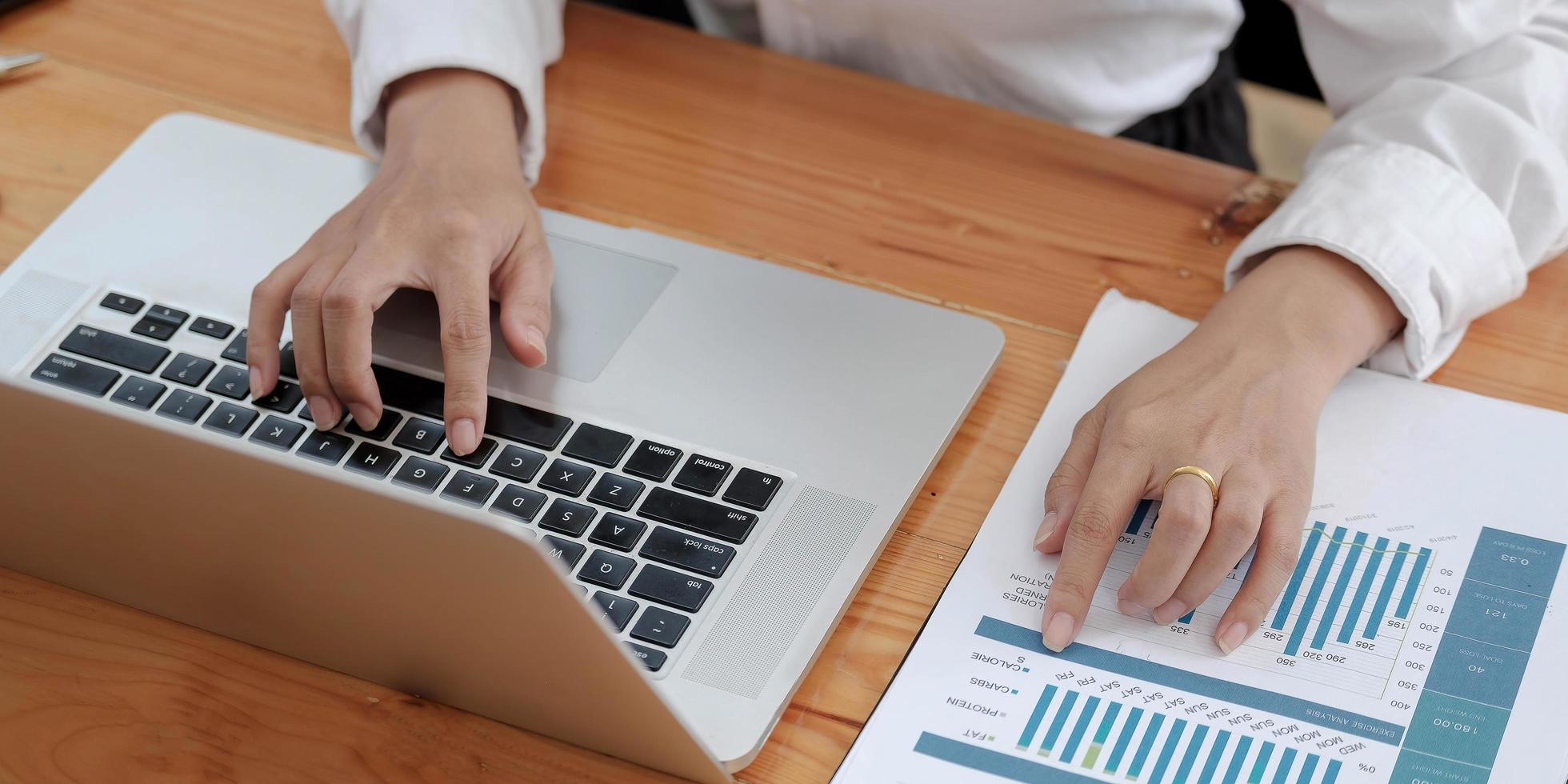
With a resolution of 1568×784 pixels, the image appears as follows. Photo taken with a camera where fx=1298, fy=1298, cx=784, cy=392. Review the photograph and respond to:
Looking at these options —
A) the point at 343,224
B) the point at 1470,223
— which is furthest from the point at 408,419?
the point at 1470,223

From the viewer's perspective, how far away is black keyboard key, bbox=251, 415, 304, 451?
0.56m

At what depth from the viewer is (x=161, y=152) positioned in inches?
28.8

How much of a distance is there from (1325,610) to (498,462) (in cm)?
34

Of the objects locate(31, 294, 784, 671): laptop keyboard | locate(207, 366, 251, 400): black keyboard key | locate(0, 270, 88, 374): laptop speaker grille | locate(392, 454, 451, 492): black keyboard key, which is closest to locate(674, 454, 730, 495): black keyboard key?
locate(31, 294, 784, 671): laptop keyboard

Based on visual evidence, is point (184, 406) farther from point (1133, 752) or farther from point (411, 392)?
point (1133, 752)

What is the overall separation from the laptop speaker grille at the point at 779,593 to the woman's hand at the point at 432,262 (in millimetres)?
141

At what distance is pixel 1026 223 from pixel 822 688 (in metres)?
0.32

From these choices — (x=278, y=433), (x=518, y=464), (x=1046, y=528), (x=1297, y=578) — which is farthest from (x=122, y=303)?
(x=1297, y=578)

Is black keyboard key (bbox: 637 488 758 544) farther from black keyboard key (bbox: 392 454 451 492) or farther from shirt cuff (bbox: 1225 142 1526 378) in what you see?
shirt cuff (bbox: 1225 142 1526 378)

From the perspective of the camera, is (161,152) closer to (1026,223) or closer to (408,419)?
(408,419)

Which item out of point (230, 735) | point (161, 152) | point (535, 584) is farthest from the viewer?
point (161, 152)

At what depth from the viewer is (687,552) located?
0.51 meters

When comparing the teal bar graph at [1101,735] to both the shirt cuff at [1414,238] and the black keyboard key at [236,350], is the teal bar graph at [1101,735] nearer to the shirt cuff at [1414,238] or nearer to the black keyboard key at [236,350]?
the shirt cuff at [1414,238]

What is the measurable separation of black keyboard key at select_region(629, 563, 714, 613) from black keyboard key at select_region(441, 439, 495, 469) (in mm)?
97
